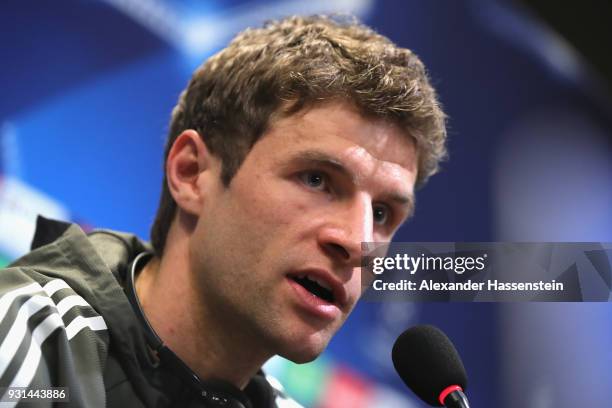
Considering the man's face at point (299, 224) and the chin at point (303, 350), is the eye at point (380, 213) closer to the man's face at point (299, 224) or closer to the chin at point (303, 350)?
A: the man's face at point (299, 224)

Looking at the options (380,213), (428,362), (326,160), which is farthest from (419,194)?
(428,362)

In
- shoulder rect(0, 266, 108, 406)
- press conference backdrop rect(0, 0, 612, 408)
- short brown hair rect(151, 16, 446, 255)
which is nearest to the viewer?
shoulder rect(0, 266, 108, 406)

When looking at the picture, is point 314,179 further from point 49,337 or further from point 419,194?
point 419,194

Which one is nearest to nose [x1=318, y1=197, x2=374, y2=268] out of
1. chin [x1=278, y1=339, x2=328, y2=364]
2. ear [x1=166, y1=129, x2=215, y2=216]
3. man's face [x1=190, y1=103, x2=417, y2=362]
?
man's face [x1=190, y1=103, x2=417, y2=362]

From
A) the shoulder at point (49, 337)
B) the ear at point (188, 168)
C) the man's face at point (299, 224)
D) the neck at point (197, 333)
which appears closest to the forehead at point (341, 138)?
the man's face at point (299, 224)

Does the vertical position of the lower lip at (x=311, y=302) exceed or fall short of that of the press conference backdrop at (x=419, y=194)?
it falls short

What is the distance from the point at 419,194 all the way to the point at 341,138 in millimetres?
1154

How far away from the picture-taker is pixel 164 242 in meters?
1.19

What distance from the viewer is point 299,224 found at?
3.13ft

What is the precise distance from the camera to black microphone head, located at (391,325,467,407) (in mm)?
772

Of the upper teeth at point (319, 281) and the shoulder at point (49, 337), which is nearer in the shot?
the shoulder at point (49, 337)

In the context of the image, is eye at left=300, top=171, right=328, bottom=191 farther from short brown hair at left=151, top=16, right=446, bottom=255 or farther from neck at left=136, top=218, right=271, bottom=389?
neck at left=136, top=218, right=271, bottom=389

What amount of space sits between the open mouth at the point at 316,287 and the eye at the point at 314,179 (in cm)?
14

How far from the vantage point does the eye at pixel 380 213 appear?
1055mm
